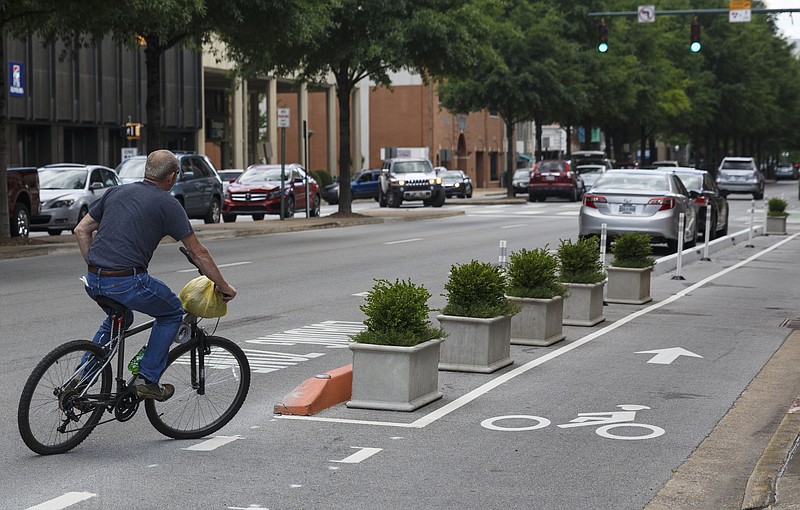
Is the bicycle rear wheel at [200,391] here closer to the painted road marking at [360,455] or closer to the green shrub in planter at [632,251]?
the painted road marking at [360,455]

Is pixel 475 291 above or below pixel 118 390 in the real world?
above

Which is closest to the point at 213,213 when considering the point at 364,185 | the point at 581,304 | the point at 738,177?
the point at 581,304

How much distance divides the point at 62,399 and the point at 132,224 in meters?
1.04

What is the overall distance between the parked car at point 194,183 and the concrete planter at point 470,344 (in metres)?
22.0

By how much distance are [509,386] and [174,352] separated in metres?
3.14

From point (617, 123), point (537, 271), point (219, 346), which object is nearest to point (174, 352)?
point (219, 346)

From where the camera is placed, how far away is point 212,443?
7.89 m

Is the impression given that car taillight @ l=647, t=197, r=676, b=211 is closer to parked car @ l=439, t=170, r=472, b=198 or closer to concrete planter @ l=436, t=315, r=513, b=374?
concrete planter @ l=436, t=315, r=513, b=374

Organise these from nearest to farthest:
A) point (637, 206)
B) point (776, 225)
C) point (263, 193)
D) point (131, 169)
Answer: point (637, 206), point (131, 169), point (776, 225), point (263, 193)

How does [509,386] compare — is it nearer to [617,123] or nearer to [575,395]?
[575,395]

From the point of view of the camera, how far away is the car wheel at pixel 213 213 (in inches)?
1358

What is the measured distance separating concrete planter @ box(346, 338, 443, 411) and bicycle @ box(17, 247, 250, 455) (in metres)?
0.96

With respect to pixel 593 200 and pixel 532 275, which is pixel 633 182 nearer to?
pixel 593 200

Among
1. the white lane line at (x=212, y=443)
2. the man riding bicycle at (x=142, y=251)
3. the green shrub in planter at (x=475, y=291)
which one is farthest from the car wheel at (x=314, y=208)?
the man riding bicycle at (x=142, y=251)
